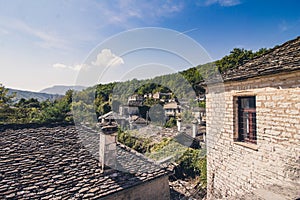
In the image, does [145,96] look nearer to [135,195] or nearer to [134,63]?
[134,63]

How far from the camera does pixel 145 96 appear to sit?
10.3m

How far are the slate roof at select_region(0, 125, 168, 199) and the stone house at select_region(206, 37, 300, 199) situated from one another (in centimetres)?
193

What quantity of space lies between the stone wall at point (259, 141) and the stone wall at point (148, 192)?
69.1 inches

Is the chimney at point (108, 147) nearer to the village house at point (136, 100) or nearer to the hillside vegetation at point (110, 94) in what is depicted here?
the hillside vegetation at point (110, 94)

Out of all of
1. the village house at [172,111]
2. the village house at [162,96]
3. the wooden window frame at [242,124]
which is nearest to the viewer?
the wooden window frame at [242,124]

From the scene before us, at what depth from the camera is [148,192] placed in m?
4.46

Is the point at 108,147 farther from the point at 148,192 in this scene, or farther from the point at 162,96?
the point at 162,96

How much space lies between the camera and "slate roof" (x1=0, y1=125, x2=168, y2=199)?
3.57m

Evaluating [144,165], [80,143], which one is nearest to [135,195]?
[144,165]

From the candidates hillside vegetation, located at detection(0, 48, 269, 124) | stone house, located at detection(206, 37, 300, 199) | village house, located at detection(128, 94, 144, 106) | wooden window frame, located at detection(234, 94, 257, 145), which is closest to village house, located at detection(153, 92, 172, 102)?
hillside vegetation, located at detection(0, 48, 269, 124)

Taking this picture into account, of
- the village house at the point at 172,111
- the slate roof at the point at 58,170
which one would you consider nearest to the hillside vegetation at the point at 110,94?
the village house at the point at 172,111

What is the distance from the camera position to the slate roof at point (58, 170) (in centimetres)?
357

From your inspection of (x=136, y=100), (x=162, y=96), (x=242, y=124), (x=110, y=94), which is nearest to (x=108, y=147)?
(x=242, y=124)

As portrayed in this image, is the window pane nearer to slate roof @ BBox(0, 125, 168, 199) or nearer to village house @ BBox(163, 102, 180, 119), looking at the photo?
slate roof @ BBox(0, 125, 168, 199)
